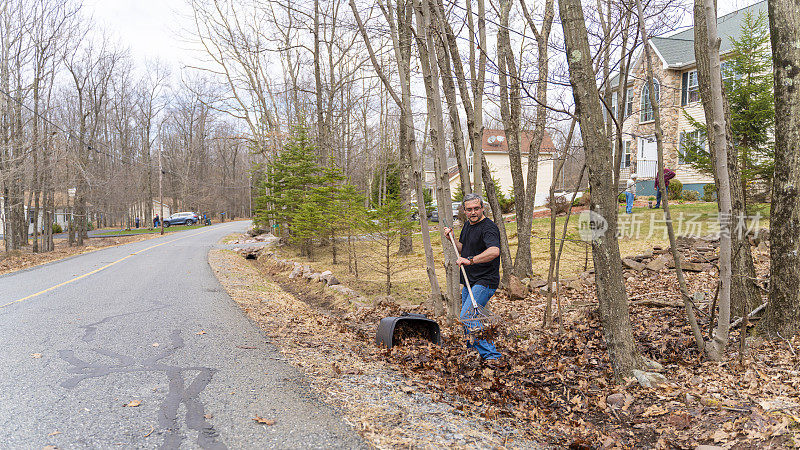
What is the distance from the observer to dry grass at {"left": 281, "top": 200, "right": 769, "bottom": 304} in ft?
35.6

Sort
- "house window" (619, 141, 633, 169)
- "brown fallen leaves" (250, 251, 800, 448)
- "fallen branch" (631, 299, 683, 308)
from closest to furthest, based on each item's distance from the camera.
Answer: "brown fallen leaves" (250, 251, 800, 448) < "fallen branch" (631, 299, 683, 308) < "house window" (619, 141, 633, 169)

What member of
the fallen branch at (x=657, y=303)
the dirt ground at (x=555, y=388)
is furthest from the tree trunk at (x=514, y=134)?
the dirt ground at (x=555, y=388)

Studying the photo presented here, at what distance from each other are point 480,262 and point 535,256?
875 centimetres

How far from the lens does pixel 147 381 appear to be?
427 centimetres

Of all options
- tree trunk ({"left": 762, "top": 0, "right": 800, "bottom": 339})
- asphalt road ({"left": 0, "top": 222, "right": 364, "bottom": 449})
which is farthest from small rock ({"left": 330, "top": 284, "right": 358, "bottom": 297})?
tree trunk ({"left": 762, "top": 0, "right": 800, "bottom": 339})

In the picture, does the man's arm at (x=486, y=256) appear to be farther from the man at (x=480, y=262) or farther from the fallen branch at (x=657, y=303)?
the fallen branch at (x=657, y=303)

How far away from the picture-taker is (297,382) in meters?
4.29

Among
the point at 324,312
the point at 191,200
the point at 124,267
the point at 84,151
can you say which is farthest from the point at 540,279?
the point at 191,200

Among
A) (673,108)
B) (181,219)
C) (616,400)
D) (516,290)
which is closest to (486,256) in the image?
(616,400)

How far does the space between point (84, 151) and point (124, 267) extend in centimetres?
1920

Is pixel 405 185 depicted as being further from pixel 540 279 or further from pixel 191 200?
pixel 191 200

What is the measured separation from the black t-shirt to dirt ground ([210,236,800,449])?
0.86m

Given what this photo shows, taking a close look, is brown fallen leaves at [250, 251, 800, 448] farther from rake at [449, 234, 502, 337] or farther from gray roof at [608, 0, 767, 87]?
gray roof at [608, 0, 767, 87]

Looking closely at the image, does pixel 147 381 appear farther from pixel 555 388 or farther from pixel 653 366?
pixel 653 366
